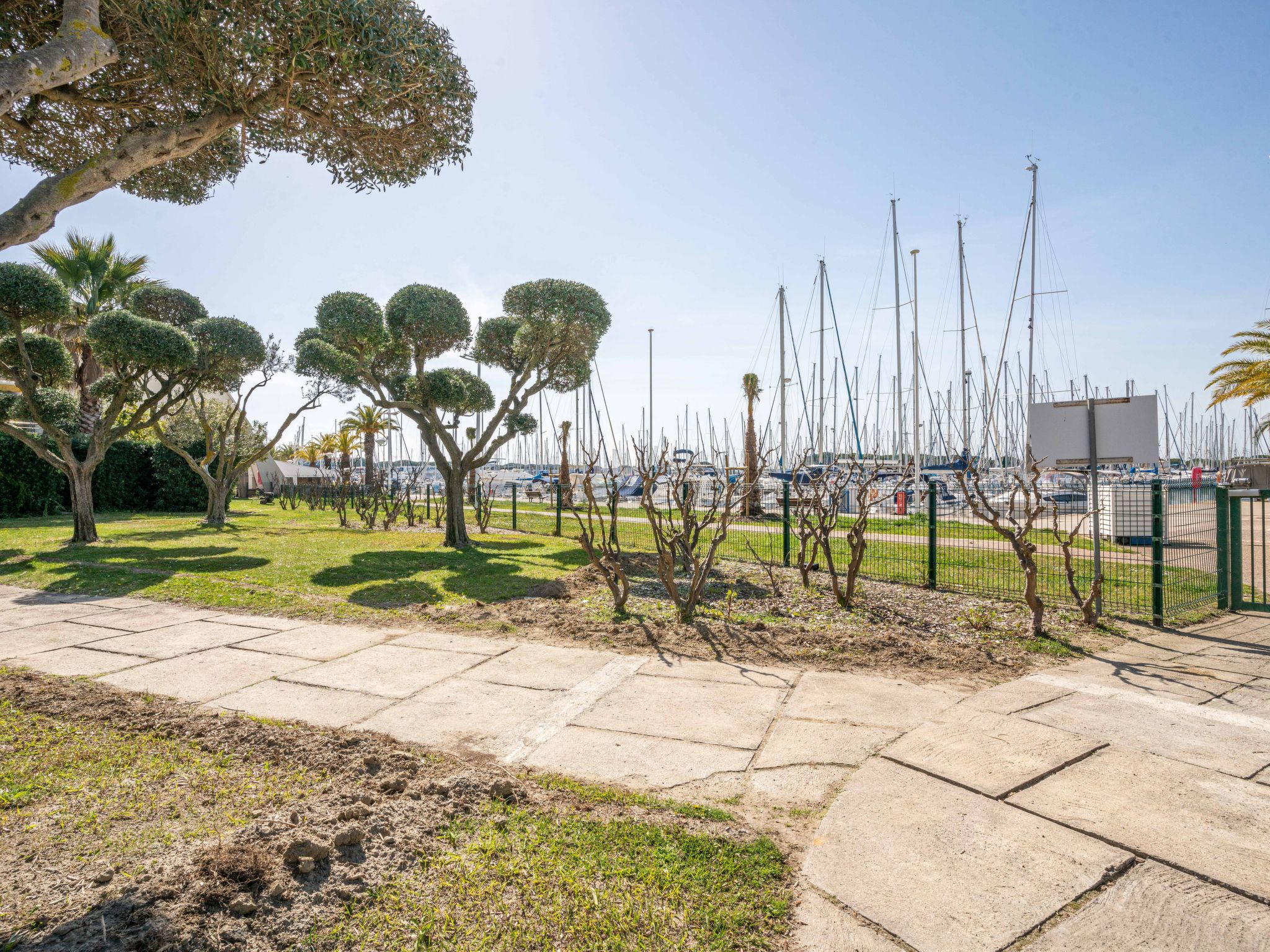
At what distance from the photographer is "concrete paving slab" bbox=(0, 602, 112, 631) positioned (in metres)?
6.38

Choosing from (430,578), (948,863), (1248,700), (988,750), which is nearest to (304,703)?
(948,863)

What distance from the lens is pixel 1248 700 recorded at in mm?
4219

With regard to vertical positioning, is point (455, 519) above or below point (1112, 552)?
above

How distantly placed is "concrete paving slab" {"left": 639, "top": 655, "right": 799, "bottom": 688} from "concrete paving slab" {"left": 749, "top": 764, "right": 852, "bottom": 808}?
4.47 ft

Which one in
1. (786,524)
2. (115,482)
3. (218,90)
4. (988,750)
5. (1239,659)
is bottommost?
(1239,659)

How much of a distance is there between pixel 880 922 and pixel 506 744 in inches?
80.3

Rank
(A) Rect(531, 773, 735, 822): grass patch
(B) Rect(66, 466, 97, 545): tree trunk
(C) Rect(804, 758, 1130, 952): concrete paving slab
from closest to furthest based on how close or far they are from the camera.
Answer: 1. (C) Rect(804, 758, 1130, 952): concrete paving slab
2. (A) Rect(531, 773, 735, 822): grass patch
3. (B) Rect(66, 466, 97, 545): tree trunk

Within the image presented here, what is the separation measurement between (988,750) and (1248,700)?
7.63ft

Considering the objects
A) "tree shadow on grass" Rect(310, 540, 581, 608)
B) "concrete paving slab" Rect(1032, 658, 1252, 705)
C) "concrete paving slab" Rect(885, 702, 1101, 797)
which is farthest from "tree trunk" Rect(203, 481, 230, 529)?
"concrete paving slab" Rect(1032, 658, 1252, 705)

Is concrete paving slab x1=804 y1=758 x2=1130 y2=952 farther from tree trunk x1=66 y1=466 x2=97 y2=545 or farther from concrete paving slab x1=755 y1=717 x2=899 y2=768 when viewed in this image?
tree trunk x1=66 y1=466 x2=97 y2=545

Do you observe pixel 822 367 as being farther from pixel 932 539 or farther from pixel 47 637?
pixel 47 637

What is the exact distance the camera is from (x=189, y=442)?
2317 cm

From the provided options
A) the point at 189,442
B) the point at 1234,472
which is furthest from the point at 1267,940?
the point at 1234,472

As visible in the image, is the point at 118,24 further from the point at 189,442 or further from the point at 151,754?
the point at 189,442
